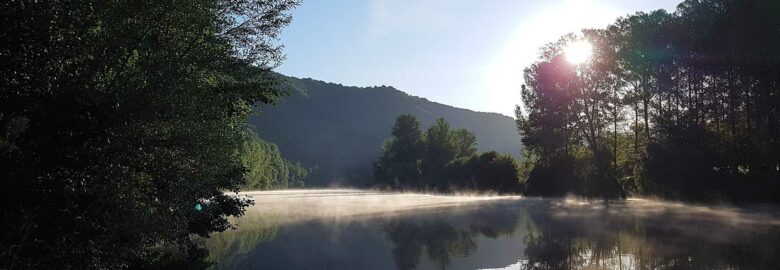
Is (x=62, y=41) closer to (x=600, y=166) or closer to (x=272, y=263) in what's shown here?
(x=272, y=263)

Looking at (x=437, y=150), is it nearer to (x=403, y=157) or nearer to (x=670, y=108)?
(x=403, y=157)

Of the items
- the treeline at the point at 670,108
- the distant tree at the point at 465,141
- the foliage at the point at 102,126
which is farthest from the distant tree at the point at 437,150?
the foliage at the point at 102,126

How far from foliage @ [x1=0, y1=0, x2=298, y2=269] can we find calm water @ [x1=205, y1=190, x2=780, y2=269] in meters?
6.55

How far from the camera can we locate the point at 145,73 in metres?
12.6

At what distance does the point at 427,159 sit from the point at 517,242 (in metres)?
82.3

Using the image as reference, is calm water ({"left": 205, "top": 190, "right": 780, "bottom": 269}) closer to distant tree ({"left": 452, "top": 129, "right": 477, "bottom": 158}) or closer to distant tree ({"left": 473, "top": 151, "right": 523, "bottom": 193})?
distant tree ({"left": 473, "top": 151, "right": 523, "bottom": 193})

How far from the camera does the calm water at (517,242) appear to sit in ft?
58.4

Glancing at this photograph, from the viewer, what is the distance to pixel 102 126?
10445 millimetres

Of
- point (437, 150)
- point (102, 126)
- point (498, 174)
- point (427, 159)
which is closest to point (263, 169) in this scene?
point (427, 159)

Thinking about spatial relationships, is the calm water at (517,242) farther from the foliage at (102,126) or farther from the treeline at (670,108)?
the foliage at (102,126)

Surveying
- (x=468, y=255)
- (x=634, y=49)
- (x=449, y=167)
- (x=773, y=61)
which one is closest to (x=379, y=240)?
(x=468, y=255)

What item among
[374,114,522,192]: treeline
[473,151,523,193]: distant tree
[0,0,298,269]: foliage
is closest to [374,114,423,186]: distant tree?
[374,114,522,192]: treeline

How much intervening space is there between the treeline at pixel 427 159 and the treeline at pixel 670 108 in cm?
2263

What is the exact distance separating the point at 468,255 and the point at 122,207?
510 inches
